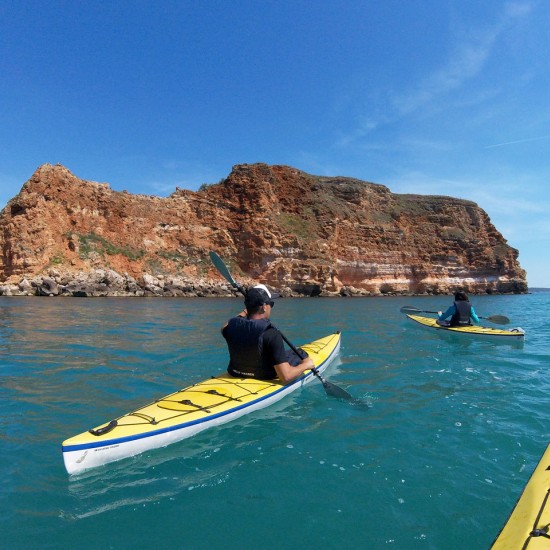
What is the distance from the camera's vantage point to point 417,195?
7138 cm

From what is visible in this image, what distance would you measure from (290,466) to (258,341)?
1.75 meters

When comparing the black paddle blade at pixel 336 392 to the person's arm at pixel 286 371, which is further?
the black paddle blade at pixel 336 392

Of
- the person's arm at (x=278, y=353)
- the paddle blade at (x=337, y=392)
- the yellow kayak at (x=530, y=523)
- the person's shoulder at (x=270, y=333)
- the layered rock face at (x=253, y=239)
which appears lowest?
Answer: the paddle blade at (x=337, y=392)

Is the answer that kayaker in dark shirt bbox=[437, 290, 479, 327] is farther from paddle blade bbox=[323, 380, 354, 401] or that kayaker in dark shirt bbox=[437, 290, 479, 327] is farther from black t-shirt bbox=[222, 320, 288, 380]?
black t-shirt bbox=[222, 320, 288, 380]

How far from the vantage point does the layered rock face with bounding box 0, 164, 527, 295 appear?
41.8m

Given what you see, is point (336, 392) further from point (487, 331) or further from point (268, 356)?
point (487, 331)

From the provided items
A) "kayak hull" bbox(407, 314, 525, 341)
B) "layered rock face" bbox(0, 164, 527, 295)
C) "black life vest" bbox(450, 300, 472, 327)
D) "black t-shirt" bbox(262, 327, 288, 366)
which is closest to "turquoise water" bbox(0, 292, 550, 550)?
"black t-shirt" bbox(262, 327, 288, 366)

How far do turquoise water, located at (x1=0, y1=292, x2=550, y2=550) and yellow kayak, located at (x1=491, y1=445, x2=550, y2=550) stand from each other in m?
0.61

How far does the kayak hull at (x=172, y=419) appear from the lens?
146 inches

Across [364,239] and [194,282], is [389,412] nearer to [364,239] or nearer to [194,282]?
[194,282]

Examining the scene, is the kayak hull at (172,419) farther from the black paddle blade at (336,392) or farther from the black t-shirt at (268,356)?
the black paddle blade at (336,392)

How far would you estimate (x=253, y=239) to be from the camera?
5209cm

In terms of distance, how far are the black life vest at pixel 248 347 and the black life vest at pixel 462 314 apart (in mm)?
9193

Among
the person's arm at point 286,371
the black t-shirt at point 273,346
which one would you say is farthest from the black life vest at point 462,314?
the black t-shirt at point 273,346
